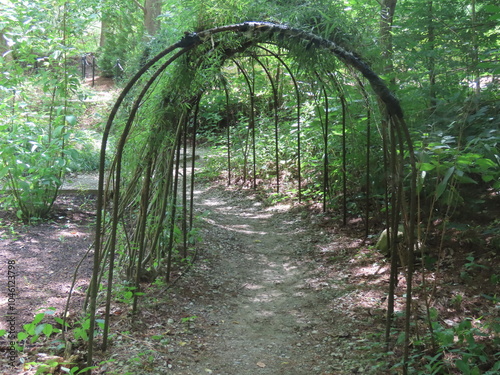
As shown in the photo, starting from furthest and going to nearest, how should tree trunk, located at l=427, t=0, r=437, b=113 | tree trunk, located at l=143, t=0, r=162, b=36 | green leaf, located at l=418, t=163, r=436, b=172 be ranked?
tree trunk, located at l=143, t=0, r=162, b=36 → tree trunk, located at l=427, t=0, r=437, b=113 → green leaf, located at l=418, t=163, r=436, b=172

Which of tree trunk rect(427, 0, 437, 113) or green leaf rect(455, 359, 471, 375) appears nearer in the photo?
green leaf rect(455, 359, 471, 375)

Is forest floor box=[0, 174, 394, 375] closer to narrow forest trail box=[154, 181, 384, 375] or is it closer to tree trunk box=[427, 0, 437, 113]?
narrow forest trail box=[154, 181, 384, 375]

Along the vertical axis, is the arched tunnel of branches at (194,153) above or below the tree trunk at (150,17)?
below

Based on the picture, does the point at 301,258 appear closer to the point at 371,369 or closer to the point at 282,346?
the point at 282,346

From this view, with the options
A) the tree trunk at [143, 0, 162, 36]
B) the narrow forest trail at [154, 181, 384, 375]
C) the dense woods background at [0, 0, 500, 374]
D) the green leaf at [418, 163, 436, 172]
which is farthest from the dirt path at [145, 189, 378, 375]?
the tree trunk at [143, 0, 162, 36]

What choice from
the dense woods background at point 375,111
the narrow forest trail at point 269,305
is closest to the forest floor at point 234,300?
the narrow forest trail at point 269,305

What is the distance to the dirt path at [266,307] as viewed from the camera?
3.18m

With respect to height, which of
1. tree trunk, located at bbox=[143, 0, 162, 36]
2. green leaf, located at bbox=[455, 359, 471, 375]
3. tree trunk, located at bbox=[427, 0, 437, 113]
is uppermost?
tree trunk, located at bbox=[143, 0, 162, 36]

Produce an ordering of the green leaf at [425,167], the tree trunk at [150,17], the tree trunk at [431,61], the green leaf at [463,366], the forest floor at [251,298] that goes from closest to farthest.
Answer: the green leaf at [463,366] < the green leaf at [425,167] < the forest floor at [251,298] < the tree trunk at [431,61] < the tree trunk at [150,17]

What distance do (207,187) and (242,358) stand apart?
19.0 ft

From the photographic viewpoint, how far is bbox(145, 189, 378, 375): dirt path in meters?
3.18

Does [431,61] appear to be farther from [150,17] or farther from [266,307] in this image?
[150,17]

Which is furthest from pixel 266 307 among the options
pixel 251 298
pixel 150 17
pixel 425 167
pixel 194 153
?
pixel 150 17

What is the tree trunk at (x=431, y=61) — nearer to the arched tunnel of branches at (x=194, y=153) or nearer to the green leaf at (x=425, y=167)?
the arched tunnel of branches at (x=194, y=153)
